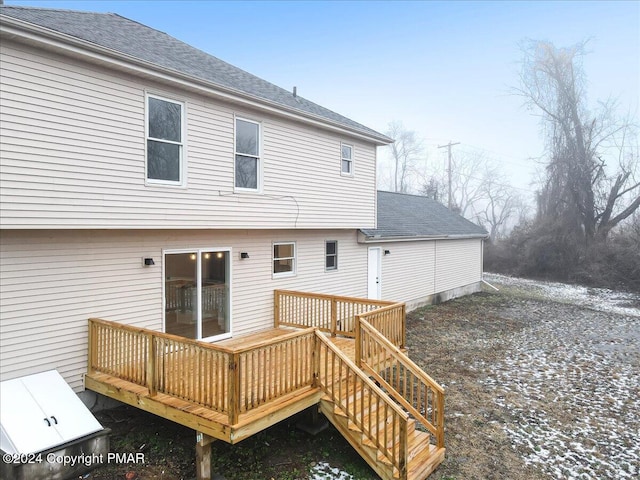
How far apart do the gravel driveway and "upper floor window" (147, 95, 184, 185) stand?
252 inches

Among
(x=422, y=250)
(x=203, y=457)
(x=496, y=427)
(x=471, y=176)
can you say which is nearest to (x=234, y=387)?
(x=203, y=457)

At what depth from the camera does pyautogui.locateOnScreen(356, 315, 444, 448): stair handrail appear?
222 inches

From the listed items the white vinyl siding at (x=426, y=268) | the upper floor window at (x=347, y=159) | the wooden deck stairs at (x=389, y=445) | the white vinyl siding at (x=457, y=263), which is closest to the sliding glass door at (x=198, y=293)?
the wooden deck stairs at (x=389, y=445)

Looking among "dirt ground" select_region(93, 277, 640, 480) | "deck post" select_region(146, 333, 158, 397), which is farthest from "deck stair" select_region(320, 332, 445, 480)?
"deck post" select_region(146, 333, 158, 397)

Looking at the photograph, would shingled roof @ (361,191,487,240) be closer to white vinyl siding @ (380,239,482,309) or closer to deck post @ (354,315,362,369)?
white vinyl siding @ (380,239,482,309)

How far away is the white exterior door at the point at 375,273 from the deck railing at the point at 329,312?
3.34 meters

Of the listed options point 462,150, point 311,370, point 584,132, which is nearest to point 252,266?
point 311,370

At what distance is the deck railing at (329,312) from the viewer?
777 centimetres

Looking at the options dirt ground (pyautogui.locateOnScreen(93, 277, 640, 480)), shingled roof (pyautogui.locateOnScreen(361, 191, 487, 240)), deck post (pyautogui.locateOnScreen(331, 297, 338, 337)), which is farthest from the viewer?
shingled roof (pyautogui.locateOnScreen(361, 191, 487, 240))

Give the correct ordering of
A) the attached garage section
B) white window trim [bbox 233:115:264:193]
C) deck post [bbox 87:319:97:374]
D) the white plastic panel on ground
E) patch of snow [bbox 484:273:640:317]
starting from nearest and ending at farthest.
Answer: the white plastic panel on ground, deck post [bbox 87:319:97:374], white window trim [bbox 233:115:264:193], the attached garage section, patch of snow [bbox 484:273:640:317]

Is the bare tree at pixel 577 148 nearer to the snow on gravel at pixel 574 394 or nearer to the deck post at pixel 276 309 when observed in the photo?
Answer: the snow on gravel at pixel 574 394

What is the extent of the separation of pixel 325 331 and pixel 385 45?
49.0 m

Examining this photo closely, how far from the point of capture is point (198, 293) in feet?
26.0

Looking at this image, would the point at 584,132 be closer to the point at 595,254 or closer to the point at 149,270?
the point at 595,254
